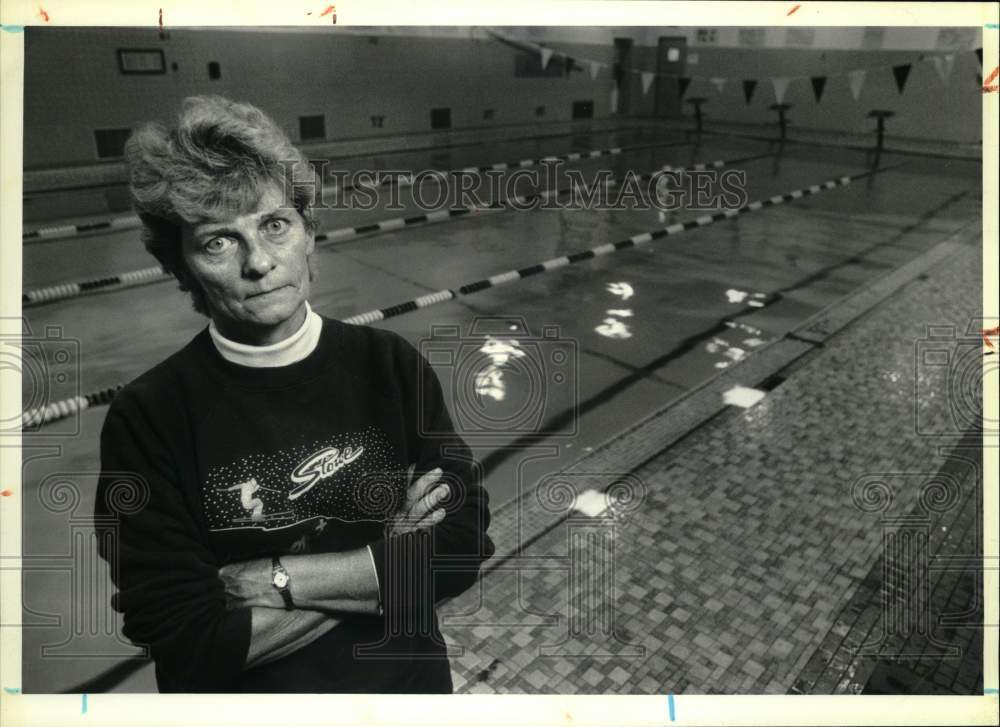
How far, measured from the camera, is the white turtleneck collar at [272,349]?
165 centimetres

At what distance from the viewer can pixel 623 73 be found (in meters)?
8.80

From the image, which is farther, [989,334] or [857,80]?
[857,80]

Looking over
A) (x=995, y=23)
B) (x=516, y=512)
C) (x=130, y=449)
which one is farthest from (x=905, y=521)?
(x=130, y=449)

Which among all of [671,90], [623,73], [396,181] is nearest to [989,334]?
[396,181]

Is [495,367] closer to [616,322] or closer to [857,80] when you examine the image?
[616,322]

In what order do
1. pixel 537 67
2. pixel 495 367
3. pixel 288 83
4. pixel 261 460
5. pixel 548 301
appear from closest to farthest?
1. pixel 261 460
2. pixel 495 367
3. pixel 288 83
4. pixel 548 301
5. pixel 537 67

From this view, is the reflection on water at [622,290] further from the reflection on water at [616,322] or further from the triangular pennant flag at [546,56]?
the triangular pennant flag at [546,56]

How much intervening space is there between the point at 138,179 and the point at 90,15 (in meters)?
0.77

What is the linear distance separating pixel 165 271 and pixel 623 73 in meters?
8.25

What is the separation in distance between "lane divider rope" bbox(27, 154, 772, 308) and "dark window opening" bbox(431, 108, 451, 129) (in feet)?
4.80

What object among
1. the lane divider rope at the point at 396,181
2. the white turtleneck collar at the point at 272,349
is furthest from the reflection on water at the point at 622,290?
the white turtleneck collar at the point at 272,349

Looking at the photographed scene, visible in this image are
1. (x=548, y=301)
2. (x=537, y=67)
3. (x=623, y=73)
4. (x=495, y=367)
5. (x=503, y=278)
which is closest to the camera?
(x=495, y=367)

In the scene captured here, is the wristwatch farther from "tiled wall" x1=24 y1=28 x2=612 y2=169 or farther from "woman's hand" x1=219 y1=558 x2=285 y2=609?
"tiled wall" x1=24 y1=28 x2=612 y2=169

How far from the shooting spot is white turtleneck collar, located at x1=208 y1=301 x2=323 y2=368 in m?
1.65
